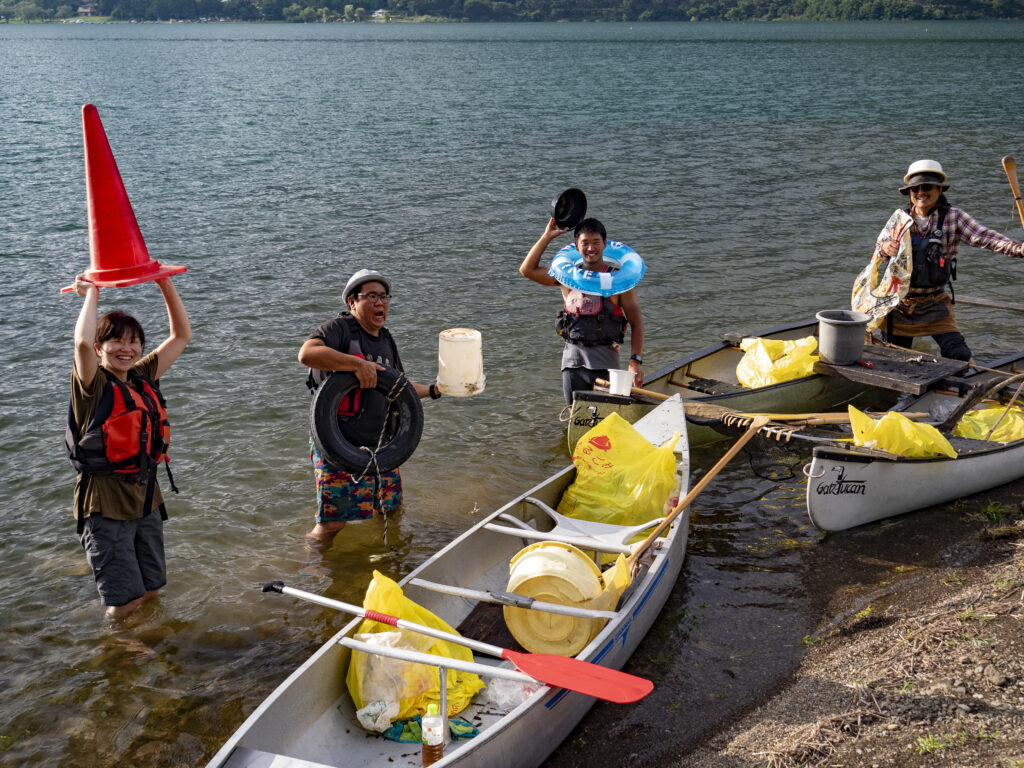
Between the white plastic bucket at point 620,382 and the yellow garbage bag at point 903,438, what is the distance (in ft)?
6.49

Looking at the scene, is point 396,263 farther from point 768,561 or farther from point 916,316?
point 768,561

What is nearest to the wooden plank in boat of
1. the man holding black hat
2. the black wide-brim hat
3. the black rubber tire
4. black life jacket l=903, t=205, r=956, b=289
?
black life jacket l=903, t=205, r=956, b=289

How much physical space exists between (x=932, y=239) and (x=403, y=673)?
22.5 ft

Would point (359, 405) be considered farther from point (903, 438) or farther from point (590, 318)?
point (903, 438)

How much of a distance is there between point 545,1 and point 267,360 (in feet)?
580

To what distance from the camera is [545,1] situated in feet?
571

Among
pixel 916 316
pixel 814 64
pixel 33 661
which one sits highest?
pixel 814 64

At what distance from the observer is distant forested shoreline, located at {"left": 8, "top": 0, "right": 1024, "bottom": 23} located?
144000mm

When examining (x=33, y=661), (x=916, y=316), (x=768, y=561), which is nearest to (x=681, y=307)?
(x=916, y=316)

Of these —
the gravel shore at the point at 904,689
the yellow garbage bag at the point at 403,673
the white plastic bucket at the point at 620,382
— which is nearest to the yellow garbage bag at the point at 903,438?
the gravel shore at the point at 904,689

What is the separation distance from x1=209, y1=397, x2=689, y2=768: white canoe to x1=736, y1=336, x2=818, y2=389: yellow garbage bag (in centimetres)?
326

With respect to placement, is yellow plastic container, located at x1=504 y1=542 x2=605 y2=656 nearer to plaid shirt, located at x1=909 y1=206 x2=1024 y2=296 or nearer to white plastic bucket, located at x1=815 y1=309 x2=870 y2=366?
white plastic bucket, located at x1=815 y1=309 x2=870 y2=366

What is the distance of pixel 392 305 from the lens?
49.4 ft

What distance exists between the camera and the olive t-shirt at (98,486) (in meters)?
5.30
